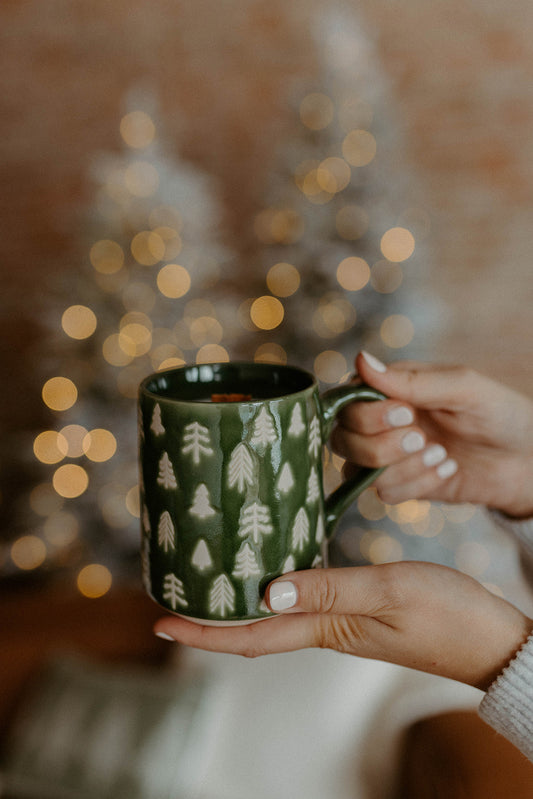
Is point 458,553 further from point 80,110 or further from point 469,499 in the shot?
point 80,110

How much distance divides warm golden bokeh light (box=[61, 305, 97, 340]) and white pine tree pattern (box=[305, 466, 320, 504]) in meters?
0.98

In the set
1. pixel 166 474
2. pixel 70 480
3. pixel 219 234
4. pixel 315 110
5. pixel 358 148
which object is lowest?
pixel 70 480

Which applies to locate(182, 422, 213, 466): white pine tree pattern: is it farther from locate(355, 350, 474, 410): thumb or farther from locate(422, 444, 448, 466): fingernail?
locate(422, 444, 448, 466): fingernail

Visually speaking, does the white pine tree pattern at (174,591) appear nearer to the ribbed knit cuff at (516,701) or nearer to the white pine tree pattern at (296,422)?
the white pine tree pattern at (296,422)

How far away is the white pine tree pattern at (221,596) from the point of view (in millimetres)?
606

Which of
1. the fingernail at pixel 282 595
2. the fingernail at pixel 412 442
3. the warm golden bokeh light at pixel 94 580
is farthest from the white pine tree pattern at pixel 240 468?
the warm golden bokeh light at pixel 94 580

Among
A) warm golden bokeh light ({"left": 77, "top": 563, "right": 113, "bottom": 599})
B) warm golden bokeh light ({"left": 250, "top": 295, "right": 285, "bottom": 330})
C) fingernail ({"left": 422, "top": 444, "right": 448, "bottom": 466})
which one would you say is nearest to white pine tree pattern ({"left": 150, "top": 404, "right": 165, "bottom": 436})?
fingernail ({"left": 422, "top": 444, "right": 448, "bottom": 466})

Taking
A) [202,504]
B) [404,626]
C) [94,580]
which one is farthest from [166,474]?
[94,580]

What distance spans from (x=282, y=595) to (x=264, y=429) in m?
0.17

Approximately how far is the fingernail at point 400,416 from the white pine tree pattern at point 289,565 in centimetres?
34

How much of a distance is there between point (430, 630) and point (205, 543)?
30cm

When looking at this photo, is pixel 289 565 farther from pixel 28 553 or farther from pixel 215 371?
pixel 28 553

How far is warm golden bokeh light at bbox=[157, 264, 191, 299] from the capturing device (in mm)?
1458

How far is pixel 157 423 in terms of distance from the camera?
60cm
